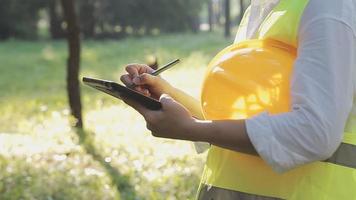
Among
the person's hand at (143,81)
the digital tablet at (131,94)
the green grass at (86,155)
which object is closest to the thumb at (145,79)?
the person's hand at (143,81)

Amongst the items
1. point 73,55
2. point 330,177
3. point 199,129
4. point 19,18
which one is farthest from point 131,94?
point 19,18

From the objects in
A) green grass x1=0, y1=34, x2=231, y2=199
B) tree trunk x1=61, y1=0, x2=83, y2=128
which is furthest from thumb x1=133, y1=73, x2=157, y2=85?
tree trunk x1=61, y1=0, x2=83, y2=128

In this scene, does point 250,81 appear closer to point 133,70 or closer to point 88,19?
point 133,70

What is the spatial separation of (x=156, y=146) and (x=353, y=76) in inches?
201

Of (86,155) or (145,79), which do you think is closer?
(145,79)

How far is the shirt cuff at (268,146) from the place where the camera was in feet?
4.20

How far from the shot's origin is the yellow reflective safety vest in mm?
1360

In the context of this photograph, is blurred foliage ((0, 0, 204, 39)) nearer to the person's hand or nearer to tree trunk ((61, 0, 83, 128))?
tree trunk ((61, 0, 83, 128))

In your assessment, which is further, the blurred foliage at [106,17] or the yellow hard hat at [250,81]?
the blurred foliage at [106,17]

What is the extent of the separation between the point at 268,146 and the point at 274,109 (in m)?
0.09

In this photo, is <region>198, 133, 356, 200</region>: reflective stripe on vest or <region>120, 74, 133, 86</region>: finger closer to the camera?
<region>198, 133, 356, 200</region>: reflective stripe on vest

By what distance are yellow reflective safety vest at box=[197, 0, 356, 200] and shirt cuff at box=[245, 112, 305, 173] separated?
7 cm

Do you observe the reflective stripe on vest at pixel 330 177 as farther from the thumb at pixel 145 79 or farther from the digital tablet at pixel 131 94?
the thumb at pixel 145 79

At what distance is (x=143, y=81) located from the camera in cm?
161
